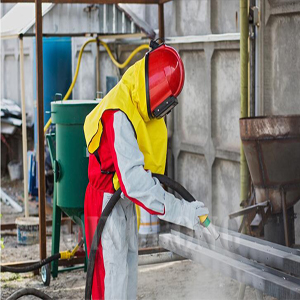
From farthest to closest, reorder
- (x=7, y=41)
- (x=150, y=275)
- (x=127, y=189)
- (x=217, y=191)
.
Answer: (x=7, y=41) < (x=217, y=191) < (x=150, y=275) < (x=127, y=189)

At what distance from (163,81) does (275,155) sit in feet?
5.24

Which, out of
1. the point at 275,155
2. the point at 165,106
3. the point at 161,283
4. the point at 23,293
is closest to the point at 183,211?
the point at 165,106

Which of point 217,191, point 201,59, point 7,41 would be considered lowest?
point 217,191

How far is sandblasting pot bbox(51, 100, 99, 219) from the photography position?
5.74 meters

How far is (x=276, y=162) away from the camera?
4.97m

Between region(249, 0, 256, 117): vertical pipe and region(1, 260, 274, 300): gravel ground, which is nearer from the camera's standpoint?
region(1, 260, 274, 300): gravel ground

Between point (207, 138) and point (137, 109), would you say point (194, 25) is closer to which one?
point (207, 138)

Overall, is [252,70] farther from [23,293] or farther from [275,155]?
[23,293]

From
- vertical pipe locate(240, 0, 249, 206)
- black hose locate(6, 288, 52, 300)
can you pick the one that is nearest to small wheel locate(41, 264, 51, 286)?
black hose locate(6, 288, 52, 300)

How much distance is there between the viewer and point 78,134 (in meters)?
5.80

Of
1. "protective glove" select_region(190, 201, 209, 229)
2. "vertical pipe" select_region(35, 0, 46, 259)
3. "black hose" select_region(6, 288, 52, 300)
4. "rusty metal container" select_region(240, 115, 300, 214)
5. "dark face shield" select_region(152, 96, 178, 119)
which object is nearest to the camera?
"protective glove" select_region(190, 201, 209, 229)

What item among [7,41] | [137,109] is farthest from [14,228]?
[7,41]

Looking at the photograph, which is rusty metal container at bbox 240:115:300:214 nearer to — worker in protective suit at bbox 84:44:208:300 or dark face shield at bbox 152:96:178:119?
worker in protective suit at bbox 84:44:208:300

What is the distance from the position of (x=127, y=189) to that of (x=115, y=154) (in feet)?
0.66
